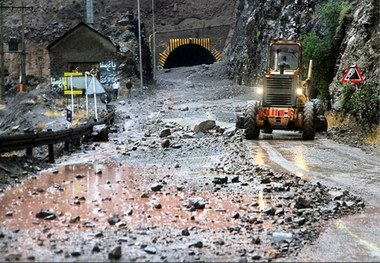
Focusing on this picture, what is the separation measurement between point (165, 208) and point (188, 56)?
79429 mm

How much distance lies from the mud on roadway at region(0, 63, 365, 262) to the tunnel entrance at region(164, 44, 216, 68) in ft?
208

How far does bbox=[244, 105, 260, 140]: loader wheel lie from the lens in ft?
69.3

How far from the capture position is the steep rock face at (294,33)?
25.1 meters

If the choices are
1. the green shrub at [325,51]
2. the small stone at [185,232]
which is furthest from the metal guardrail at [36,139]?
the green shrub at [325,51]

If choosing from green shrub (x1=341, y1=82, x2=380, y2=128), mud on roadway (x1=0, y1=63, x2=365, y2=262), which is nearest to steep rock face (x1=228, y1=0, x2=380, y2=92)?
green shrub (x1=341, y1=82, x2=380, y2=128)

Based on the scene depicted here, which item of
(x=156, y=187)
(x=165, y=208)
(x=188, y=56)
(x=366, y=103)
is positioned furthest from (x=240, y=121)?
(x=188, y=56)

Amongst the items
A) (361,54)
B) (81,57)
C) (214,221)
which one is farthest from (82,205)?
(81,57)

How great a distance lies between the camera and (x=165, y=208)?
973 centimetres

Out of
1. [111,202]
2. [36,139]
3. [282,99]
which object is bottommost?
[111,202]

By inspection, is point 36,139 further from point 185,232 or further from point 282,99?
point 282,99

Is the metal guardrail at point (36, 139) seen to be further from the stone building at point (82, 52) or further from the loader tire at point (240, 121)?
the stone building at point (82, 52)

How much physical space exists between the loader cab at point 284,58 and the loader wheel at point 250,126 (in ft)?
6.15

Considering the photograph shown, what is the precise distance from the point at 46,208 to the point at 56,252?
9.29 feet

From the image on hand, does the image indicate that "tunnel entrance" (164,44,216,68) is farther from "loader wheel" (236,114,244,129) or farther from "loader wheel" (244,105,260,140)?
"loader wheel" (244,105,260,140)
